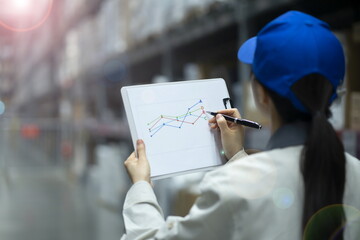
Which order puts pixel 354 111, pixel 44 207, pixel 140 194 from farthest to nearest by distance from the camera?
pixel 44 207 → pixel 354 111 → pixel 140 194

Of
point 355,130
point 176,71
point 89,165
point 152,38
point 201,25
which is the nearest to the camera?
point 355,130

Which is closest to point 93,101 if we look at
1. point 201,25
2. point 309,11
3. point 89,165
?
point 89,165

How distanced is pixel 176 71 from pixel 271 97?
260 cm

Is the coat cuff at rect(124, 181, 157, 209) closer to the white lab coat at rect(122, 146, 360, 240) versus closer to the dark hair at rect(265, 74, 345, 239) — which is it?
the white lab coat at rect(122, 146, 360, 240)

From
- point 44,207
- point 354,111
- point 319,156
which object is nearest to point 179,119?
point 319,156

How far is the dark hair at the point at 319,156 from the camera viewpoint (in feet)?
2.05

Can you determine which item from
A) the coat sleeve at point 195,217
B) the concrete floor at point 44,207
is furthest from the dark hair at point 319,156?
the concrete floor at point 44,207

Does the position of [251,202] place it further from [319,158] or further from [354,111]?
[354,111]

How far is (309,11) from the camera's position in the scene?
185cm

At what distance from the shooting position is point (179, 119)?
80 cm

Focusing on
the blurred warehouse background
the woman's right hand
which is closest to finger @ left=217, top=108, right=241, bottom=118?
the woman's right hand

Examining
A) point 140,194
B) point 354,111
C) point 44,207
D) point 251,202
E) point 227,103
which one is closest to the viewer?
point 251,202

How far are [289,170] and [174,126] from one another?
0.22 m

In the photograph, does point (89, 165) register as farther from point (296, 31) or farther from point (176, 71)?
point (296, 31)
